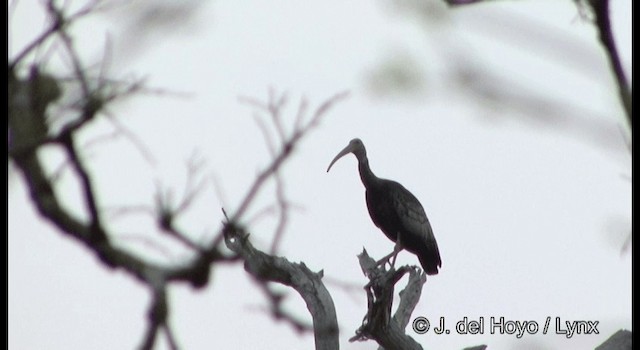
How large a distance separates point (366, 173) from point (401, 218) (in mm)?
770

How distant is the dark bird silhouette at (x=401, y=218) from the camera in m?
10.4

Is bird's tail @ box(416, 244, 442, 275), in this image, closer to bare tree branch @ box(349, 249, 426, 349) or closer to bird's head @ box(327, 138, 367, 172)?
bird's head @ box(327, 138, 367, 172)

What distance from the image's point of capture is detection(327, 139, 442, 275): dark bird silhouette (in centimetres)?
1041

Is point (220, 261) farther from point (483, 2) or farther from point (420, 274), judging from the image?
point (420, 274)

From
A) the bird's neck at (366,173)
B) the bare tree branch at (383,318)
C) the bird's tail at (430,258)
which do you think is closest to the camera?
the bare tree branch at (383,318)

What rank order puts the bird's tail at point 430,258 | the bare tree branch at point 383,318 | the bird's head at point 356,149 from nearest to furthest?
the bare tree branch at point 383,318, the bird's tail at point 430,258, the bird's head at point 356,149

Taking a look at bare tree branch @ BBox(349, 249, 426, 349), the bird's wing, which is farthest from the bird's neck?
bare tree branch @ BBox(349, 249, 426, 349)

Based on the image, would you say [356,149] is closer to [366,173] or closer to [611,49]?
[366,173]

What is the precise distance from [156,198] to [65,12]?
2.38 ft

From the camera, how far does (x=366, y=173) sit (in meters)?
11.2

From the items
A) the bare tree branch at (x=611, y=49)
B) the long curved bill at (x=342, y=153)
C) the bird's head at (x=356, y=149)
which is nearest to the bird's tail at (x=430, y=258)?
the bird's head at (x=356, y=149)

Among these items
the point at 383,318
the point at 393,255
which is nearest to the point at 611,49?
the point at 383,318

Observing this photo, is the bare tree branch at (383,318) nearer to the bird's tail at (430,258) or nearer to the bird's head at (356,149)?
the bird's tail at (430,258)
